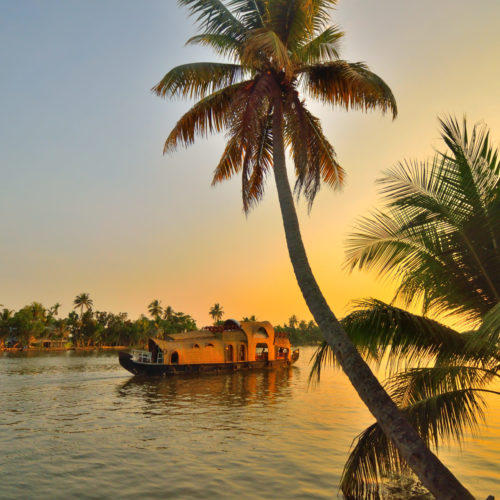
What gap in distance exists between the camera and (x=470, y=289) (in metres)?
5.48

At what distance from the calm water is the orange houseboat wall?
Answer: 23.6ft

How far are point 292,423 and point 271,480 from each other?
24.9 feet

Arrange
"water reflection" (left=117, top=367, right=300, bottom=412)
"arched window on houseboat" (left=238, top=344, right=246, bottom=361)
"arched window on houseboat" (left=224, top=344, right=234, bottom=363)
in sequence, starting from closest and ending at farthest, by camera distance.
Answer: "water reflection" (left=117, top=367, right=300, bottom=412) → "arched window on houseboat" (left=224, top=344, right=234, bottom=363) → "arched window on houseboat" (left=238, top=344, right=246, bottom=361)

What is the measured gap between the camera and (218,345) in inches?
1447

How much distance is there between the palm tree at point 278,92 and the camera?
674 centimetres

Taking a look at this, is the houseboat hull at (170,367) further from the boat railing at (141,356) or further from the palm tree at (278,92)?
the palm tree at (278,92)

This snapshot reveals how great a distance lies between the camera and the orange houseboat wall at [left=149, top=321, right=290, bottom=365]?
3328 centimetres

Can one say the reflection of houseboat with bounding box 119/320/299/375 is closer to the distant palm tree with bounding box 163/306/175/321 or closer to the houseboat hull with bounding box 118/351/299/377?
the houseboat hull with bounding box 118/351/299/377

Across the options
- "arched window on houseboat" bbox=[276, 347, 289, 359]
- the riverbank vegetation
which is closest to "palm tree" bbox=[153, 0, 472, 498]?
"arched window on houseboat" bbox=[276, 347, 289, 359]

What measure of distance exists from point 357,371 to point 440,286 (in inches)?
68.2

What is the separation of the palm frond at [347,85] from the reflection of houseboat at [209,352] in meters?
27.7

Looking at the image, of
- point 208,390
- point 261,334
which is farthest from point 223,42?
point 261,334

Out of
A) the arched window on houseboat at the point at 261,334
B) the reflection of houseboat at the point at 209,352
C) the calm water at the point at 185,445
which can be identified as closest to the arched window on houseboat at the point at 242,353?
the reflection of houseboat at the point at 209,352

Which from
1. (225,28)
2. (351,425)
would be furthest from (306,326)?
(225,28)
